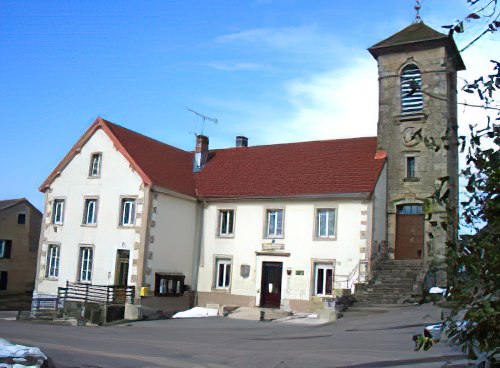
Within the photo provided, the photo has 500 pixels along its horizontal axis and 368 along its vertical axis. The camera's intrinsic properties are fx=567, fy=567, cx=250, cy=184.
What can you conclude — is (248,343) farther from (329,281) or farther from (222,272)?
(222,272)

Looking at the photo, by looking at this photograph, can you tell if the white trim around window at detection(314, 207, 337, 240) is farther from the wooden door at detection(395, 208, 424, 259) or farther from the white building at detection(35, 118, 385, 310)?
the wooden door at detection(395, 208, 424, 259)

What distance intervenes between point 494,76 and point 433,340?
1938 mm

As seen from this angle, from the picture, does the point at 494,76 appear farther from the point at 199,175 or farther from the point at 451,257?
the point at 199,175

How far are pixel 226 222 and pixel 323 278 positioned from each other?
586 centimetres

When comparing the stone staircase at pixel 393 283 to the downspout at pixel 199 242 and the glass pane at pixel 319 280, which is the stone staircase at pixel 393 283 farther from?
the downspout at pixel 199 242

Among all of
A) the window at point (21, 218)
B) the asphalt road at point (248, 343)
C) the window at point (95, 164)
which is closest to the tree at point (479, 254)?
the asphalt road at point (248, 343)

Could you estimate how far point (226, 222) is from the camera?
28.3 m

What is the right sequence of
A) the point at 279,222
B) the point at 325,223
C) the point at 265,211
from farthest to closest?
the point at 265,211
the point at 279,222
the point at 325,223

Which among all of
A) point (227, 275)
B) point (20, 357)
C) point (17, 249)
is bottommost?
point (20, 357)

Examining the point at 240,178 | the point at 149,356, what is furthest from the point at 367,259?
the point at 149,356

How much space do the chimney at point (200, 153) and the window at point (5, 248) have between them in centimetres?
2151

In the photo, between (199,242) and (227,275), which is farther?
(199,242)

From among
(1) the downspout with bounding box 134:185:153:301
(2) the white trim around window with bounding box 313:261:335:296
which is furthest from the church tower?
(1) the downspout with bounding box 134:185:153:301

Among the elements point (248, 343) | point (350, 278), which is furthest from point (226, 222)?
point (248, 343)
